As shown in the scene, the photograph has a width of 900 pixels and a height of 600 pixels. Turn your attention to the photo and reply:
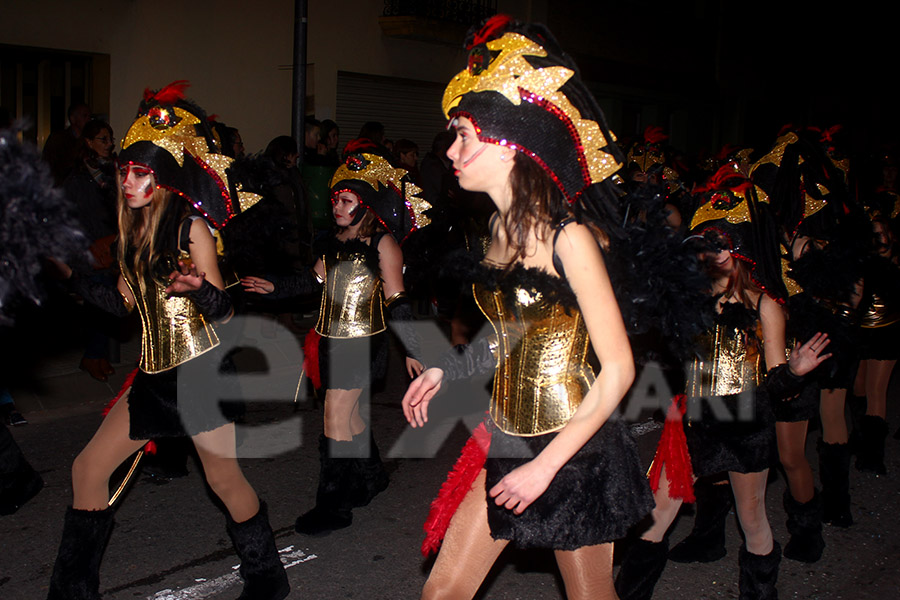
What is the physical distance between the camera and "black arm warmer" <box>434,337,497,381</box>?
2.96 meters

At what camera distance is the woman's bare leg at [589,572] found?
8.76 ft

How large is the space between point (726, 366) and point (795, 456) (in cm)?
84

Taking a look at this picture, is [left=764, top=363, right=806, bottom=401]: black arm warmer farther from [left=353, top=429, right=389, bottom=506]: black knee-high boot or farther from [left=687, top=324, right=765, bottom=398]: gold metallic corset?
[left=353, top=429, right=389, bottom=506]: black knee-high boot

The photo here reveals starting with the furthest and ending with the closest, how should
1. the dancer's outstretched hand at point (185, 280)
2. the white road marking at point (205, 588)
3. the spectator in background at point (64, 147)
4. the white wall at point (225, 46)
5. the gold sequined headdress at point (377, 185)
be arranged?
the white wall at point (225, 46) → the spectator in background at point (64, 147) → the gold sequined headdress at point (377, 185) → the white road marking at point (205, 588) → the dancer's outstretched hand at point (185, 280)

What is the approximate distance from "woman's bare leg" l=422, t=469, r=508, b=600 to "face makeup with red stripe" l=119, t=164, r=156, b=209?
184 centimetres

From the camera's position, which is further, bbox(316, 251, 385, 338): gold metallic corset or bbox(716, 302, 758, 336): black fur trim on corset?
bbox(316, 251, 385, 338): gold metallic corset

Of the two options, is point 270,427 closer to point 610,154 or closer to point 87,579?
point 87,579

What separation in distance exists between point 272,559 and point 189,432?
67 centimetres

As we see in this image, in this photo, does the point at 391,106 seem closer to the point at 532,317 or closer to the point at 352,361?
the point at 352,361

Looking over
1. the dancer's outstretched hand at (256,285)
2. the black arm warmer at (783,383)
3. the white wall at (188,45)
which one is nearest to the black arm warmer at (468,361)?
the black arm warmer at (783,383)

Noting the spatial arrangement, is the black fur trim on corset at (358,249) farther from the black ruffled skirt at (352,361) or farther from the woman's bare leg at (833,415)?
the woman's bare leg at (833,415)

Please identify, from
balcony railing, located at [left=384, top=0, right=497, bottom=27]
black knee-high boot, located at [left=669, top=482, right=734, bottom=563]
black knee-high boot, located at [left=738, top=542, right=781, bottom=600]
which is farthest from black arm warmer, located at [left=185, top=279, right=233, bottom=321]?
balcony railing, located at [left=384, top=0, right=497, bottom=27]

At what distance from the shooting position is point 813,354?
11.4 feet

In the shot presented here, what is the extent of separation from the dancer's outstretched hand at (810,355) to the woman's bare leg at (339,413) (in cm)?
223
